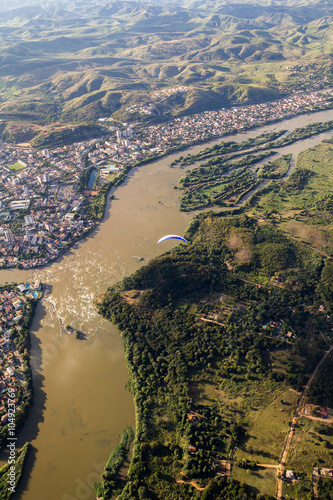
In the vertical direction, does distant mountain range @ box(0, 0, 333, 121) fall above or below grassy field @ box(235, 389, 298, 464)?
above

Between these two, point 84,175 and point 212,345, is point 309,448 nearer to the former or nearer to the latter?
point 212,345

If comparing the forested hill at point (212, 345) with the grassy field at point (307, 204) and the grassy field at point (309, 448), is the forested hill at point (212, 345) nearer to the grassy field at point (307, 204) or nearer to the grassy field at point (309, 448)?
the grassy field at point (309, 448)

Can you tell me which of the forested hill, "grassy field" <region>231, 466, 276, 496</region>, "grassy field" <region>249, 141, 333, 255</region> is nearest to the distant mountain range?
"grassy field" <region>249, 141, 333, 255</region>

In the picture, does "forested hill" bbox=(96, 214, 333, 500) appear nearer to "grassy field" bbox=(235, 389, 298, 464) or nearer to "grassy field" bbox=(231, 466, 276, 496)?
"grassy field" bbox=(235, 389, 298, 464)

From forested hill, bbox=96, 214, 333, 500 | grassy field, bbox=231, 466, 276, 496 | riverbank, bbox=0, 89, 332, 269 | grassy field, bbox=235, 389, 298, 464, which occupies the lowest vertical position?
grassy field, bbox=231, 466, 276, 496

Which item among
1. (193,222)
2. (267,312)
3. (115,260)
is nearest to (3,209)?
(115,260)
